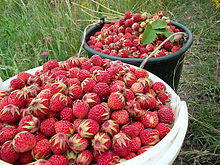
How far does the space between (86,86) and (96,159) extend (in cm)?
30

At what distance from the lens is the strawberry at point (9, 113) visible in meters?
0.78

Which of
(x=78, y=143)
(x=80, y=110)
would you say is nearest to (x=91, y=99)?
(x=80, y=110)

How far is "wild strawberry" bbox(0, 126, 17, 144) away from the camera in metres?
0.74

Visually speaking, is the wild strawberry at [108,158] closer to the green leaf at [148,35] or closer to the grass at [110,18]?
the grass at [110,18]

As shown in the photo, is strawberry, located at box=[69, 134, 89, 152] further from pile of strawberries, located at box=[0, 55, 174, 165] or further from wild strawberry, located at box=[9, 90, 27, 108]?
wild strawberry, located at box=[9, 90, 27, 108]

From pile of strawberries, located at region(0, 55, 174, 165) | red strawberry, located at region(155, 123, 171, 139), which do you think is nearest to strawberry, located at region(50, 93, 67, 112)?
pile of strawberries, located at region(0, 55, 174, 165)

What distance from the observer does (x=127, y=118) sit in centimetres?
79

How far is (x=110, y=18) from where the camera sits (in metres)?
2.16

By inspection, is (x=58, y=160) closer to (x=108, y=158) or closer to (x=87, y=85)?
(x=108, y=158)

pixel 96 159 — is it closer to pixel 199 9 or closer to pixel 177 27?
pixel 177 27

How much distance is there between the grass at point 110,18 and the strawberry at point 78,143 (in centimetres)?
92

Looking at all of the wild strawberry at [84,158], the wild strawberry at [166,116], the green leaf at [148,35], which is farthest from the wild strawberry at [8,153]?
the green leaf at [148,35]

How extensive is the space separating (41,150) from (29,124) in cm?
11

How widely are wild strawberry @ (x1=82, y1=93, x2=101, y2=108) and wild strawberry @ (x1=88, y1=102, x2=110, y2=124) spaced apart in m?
0.04
